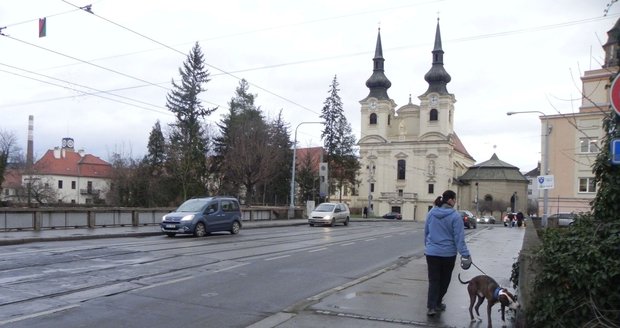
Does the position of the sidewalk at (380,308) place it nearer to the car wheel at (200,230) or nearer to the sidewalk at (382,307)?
the sidewalk at (382,307)

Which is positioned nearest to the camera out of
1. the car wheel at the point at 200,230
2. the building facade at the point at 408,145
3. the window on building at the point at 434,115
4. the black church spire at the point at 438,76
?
the car wheel at the point at 200,230

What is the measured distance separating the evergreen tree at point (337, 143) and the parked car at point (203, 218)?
51495mm

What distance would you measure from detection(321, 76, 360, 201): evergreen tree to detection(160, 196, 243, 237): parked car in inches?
2027

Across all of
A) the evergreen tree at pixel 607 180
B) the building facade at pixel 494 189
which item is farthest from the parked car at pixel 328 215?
the building facade at pixel 494 189

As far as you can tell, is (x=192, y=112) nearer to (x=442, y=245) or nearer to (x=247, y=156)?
(x=247, y=156)

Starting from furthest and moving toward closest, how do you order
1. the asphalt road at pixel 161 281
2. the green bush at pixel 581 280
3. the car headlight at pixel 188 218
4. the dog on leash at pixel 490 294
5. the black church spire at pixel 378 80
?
the black church spire at pixel 378 80
the car headlight at pixel 188 218
the asphalt road at pixel 161 281
the dog on leash at pixel 490 294
the green bush at pixel 581 280

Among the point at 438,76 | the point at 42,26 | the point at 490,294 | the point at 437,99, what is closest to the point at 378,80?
the point at 438,76

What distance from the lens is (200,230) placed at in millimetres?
21922

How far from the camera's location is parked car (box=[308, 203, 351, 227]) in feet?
116

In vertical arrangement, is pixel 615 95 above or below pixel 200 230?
above

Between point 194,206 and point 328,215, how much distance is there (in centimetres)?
1474

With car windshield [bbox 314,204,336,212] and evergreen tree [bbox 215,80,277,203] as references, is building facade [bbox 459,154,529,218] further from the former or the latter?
car windshield [bbox 314,204,336,212]

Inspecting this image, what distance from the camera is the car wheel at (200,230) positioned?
21.7m

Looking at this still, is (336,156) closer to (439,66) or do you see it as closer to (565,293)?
→ (439,66)
